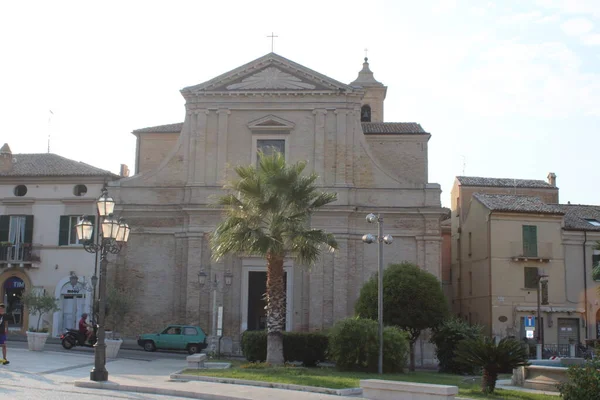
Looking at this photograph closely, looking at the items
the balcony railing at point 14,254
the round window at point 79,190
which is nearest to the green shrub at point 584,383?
the round window at point 79,190

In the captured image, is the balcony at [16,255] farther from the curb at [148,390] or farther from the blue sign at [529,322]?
the blue sign at [529,322]

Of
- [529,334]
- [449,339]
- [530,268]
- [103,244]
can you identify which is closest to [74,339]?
[103,244]

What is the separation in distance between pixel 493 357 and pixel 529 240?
26.2 metres

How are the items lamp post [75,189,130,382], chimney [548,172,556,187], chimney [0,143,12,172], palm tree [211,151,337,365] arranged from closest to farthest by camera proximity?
lamp post [75,189,130,382] → palm tree [211,151,337,365] → chimney [0,143,12,172] → chimney [548,172,556,187]

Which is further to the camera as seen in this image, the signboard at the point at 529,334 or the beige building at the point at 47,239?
the signboard at the point at 529,334

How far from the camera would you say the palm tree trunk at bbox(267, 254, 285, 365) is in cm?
2539

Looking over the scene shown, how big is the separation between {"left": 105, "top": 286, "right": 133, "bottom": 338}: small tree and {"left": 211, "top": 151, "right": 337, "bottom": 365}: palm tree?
11779 millimetres

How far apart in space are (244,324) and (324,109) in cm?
1128

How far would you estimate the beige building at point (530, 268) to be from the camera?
140 ft

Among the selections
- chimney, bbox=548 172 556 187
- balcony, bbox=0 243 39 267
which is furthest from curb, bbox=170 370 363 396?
chimney, bbox=548 172 556 187

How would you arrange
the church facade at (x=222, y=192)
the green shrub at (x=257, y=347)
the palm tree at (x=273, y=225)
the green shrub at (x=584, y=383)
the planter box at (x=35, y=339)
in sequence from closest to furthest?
the green shrub at (x=584, y=383)
the palm tree at (x=273, y=225)
the green shrub at (x=257, y=347)
the planter box at (x=35, y=339)
the church facade at (x=222, y=192)

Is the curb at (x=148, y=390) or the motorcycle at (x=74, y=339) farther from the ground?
the motorcycle at (x=74, y=339)

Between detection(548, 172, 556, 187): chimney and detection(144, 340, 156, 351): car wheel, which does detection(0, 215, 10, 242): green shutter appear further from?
detection(548, 172, 556, 187): chimney

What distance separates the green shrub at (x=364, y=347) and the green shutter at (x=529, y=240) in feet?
65.6
